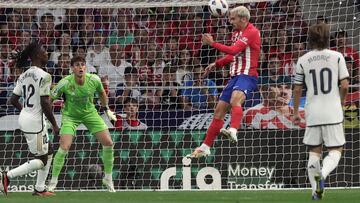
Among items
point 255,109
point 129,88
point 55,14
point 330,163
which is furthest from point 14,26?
point 330,163

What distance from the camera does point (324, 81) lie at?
11531 mm

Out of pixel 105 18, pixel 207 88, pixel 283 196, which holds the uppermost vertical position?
pixel 105 18

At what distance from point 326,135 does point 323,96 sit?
18.7 inches

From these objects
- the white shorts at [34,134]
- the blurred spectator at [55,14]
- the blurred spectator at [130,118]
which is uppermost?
the blurred spectator at [55,14]

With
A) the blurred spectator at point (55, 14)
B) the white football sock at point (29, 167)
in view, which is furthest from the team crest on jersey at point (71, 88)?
the blurred spectator at point (55, 14)

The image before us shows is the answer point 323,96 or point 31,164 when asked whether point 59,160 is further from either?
point 323,96

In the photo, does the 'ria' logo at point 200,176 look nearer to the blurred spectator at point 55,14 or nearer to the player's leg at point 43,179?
the player's leg at point 43,179

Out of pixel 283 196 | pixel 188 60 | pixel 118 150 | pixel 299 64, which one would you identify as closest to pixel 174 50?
pixel 188 60

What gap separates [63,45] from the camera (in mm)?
19297

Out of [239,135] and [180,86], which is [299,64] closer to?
[239,135]

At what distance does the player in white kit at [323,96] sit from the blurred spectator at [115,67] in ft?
27.5

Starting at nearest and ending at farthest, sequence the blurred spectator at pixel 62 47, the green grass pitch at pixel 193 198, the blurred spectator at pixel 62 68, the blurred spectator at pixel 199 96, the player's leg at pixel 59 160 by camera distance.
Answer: the green grass pitch at pixel 193 198 → the player's leg at pixel 59 160 → the blurred spectator at pixel 199 96 → the blurred spectator at pixel 62 68 → the blurred spectator at pixel 62 47

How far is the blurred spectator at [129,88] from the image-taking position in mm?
18531

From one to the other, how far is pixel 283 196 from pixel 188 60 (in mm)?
6496
